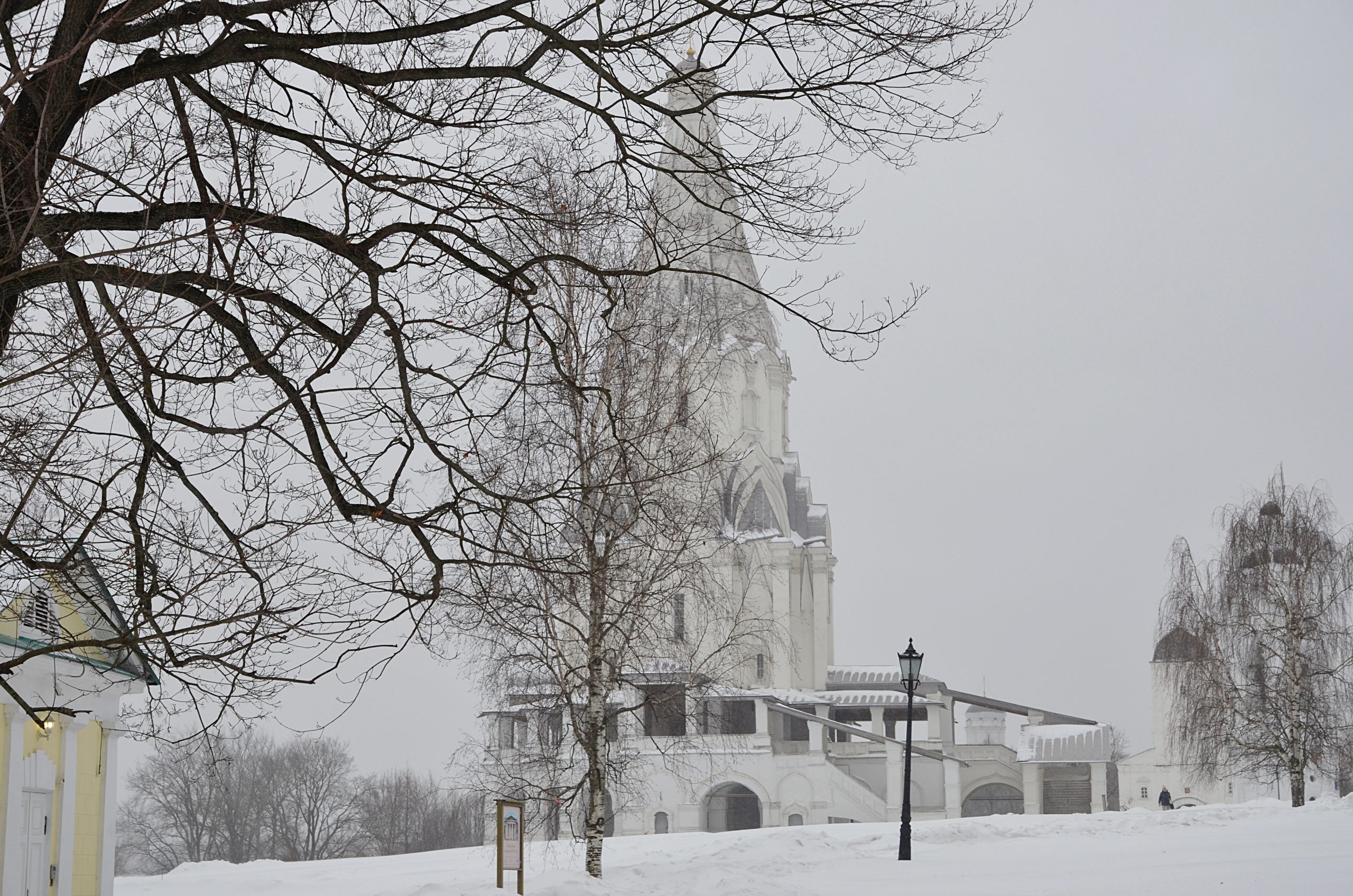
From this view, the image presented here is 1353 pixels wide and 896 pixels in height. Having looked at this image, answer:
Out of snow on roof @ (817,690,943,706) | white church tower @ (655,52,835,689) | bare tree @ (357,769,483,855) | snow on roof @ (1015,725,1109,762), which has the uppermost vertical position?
white church tower @ (655,52,835,689)

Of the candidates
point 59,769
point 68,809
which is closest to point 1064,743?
point 68,809

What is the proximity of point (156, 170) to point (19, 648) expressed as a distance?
8.51m

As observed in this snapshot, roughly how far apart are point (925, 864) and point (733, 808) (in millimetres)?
32710

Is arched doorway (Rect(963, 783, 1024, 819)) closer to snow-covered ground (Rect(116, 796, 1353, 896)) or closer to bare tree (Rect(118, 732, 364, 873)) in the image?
snow-covered ground (Rect(116, 796, 1353, 896))

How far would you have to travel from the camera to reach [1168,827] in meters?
23.2

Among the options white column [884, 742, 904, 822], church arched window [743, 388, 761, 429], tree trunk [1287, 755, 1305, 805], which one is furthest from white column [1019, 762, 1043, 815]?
tree trunk [1287, 755, 1305, 805]

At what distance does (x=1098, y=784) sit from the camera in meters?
55.3

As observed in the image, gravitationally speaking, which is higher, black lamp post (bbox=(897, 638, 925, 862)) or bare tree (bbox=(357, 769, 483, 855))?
black lamp post (bbox=(897, 638, 925, 862))

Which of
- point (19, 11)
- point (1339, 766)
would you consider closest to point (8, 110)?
point (19, 11)

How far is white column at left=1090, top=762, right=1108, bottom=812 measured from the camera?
54.2 metres

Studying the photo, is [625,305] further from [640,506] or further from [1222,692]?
[1222,692]

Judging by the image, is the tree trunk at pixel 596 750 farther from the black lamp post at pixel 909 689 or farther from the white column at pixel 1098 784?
the white column at pixel 1098 784

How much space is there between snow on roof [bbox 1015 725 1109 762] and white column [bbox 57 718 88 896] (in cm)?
4442

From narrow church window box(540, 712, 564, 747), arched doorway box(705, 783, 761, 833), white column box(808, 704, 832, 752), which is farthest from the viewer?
arched doorway box(705, 783, 761, 833)
